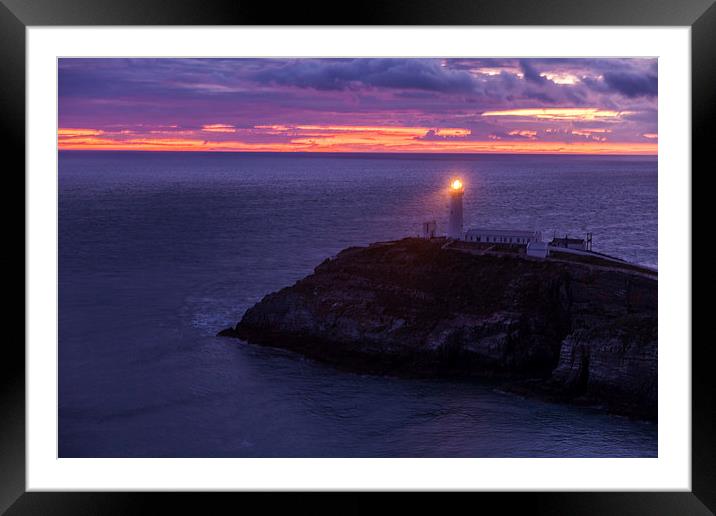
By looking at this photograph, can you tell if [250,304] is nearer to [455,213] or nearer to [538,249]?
[455,213]

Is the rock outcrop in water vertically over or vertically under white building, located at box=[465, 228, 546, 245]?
under

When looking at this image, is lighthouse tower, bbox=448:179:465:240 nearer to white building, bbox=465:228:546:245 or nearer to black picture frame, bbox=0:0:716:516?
white building, bbox=465:228:546:245

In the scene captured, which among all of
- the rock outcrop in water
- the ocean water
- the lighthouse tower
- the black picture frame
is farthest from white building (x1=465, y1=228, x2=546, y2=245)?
the black picture frame

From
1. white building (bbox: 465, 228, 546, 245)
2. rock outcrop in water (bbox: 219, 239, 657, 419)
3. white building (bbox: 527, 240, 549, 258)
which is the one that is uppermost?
white building (bbox: 465, 228, 546, 245)

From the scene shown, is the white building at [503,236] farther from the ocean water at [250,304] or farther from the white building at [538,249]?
the ocean water at [250,304]

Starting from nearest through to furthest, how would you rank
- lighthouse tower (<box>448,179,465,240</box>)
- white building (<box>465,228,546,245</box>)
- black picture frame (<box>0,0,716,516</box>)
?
black picture frame (<box>0,0,716,516</box>), white building (<box>465,228,546,245</box>), lighthouse tower (<box>448,179,465,240</box>)

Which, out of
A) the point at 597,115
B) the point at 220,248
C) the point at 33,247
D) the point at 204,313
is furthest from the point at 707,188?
the point at 597,115
